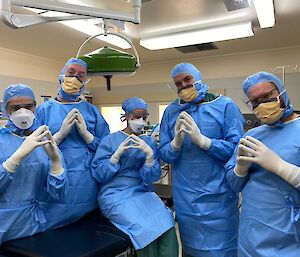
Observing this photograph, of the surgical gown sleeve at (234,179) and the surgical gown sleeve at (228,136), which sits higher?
the surgical gown sleeve at (228,136)

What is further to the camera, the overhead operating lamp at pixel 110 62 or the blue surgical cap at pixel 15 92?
the overhead operating lamp at pixel 110 62

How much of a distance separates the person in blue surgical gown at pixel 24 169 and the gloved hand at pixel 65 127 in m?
0.14

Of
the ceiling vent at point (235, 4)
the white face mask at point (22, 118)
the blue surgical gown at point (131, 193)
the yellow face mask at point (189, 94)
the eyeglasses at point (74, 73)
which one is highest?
the ceiling vent at point (235, 4)

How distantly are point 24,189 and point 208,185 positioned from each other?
925mm

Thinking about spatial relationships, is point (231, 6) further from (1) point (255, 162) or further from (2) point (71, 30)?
(1) point (255, 162)

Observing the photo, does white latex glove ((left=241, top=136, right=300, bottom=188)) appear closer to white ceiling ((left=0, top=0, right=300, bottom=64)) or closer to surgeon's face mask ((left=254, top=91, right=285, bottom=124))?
surgeon's face mask ((left=254, top=91, right=285, bottom=124))

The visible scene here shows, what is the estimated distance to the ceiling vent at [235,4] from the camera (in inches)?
113

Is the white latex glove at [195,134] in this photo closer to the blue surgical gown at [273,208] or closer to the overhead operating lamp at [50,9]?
the blue surgical gown at [273,208]

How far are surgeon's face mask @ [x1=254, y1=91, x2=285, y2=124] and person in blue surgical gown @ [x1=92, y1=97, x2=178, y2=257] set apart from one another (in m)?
0.67

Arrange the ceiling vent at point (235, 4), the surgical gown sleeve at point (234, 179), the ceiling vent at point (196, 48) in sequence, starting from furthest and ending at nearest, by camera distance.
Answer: the ceiling vent at point (196, 48) < the ceiling vent at point (235, 4) < the surgical gown sleeve at point (234, 179)

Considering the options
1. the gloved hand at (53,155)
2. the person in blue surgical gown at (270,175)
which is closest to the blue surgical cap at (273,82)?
the person in blue surgical gown at (270,175)

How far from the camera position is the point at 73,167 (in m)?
1.70

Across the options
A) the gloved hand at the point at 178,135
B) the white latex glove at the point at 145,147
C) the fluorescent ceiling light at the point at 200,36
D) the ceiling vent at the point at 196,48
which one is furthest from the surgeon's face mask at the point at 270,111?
the ceiling vent at the point at 196,48

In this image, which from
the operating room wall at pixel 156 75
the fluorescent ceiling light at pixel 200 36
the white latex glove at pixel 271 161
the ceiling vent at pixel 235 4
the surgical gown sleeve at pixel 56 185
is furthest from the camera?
the operating room wall at pixel 156 75
